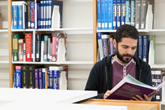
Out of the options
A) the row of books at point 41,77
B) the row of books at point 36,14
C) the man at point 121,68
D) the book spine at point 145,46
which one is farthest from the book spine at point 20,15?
the man at point 121,68

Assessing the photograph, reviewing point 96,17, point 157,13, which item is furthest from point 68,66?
point 157,13

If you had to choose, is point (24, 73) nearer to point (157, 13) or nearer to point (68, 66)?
point (68, 66)

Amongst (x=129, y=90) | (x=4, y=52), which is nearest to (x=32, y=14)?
(x=4, y=52)

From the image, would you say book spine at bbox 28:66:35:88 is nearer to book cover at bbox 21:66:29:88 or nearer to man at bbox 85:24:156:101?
book cover at bbox 21:66:29:88

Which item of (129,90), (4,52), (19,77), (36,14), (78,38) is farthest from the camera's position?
(4,52)

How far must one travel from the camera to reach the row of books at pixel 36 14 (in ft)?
10.5

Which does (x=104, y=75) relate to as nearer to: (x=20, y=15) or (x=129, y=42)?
(x=129, y=42)

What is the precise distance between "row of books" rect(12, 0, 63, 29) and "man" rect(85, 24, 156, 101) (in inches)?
54.5

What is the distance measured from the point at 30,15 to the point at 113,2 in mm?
1045

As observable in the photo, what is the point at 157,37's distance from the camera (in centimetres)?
313

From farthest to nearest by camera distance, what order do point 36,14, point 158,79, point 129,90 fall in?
point 36,14 → point 158,79 → point 129,90

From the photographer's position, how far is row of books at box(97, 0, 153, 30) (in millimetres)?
2877

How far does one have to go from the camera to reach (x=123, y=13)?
116 inches

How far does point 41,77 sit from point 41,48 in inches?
14.2
